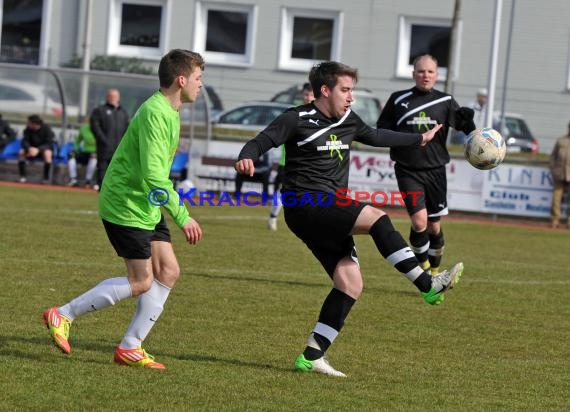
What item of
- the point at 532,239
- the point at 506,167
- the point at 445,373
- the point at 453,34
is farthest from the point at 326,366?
the point at 453,34

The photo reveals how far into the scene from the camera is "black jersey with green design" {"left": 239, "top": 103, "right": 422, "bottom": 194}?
771 centimetres

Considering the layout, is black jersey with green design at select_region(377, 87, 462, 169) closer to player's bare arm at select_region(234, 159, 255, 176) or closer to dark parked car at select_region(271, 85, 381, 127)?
player's bare arm at select_region(234, 159, 255, 176)

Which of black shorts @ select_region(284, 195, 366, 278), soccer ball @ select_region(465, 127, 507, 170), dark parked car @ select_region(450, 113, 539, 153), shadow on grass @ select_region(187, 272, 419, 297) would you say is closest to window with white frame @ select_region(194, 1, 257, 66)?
dark parked car @ select_region(450, 113, 539, 153)

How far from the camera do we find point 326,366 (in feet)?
25.0

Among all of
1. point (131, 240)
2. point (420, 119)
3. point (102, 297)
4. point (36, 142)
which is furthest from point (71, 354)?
point (36, 142)

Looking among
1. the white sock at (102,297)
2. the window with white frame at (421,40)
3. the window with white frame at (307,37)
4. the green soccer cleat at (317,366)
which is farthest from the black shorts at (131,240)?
the window with white frame at (307,37)

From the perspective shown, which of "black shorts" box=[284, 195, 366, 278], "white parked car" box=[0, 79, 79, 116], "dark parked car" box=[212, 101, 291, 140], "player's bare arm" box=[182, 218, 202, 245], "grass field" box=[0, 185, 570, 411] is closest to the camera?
"grass field" box=[0, 185, 570, 411]

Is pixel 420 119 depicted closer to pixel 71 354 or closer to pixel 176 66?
pixel 176 66

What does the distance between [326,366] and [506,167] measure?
56.3 ft

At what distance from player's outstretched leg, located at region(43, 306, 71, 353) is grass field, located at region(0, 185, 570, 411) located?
0.12 meters

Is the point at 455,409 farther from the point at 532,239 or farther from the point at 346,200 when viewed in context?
the point at 532,239

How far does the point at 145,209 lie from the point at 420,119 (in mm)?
5352

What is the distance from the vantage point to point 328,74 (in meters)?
7.76

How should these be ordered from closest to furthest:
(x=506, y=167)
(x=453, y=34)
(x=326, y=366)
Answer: (x=326, y=366)
(x=506, y=167)
(x=453, y=34)
